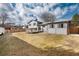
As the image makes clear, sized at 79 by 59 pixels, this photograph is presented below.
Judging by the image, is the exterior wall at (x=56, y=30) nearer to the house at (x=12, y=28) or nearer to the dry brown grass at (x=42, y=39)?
the dry brown grass at (x=42, y=39)

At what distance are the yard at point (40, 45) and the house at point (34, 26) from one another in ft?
0.16

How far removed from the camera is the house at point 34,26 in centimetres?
157

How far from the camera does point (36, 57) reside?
1.56 meters

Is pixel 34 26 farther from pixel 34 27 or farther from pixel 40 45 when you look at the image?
pixel 40 45

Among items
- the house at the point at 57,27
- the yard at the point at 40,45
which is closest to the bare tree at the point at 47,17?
the house at the point at 57,27

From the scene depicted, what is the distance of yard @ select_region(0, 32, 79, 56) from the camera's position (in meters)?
1.55

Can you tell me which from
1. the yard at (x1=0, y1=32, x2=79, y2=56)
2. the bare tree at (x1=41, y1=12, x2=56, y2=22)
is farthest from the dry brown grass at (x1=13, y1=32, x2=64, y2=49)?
the bare tree at (x1=41, y1=12, x2=56, y2=22)

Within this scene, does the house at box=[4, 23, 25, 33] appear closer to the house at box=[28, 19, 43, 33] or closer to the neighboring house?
the house at box=[28, 19, 43, 33]

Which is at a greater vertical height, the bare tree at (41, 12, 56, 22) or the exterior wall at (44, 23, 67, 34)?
the bare tree at (41, 12, 56, 22)

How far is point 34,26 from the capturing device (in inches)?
62.3

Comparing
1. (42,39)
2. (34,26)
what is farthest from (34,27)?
(42,39)

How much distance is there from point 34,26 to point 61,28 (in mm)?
268

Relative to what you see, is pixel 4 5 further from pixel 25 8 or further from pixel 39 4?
pixel 39 4

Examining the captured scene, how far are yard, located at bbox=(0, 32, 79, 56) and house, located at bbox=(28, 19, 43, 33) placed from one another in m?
0.05
